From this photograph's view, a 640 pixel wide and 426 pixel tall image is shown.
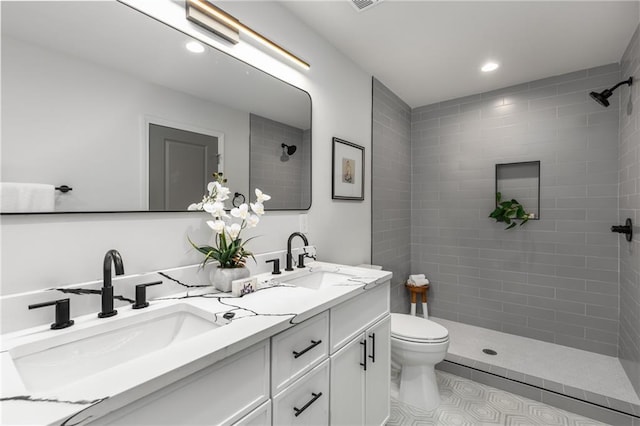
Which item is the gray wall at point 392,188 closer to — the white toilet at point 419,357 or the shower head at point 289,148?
Result: the white toilet at point 419,357

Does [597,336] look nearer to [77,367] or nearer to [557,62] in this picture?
[557,62]

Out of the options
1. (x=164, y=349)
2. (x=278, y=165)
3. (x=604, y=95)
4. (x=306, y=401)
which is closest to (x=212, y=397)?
(x=164, y=349)

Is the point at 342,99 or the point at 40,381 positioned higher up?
the point at 342,99

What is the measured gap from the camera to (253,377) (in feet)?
2.85

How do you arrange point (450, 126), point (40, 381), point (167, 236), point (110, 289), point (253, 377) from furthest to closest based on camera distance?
1. point (450, 126)
2. point (167, 236)
3. point (110, 289)
4. point (253, 377)
5. point (40, 381)

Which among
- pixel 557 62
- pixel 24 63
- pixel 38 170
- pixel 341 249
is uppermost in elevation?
pixel 557 62

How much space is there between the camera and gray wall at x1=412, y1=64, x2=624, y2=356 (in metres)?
2.49

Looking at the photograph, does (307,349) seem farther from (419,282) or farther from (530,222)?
(530,222)

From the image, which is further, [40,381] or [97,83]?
[97,83]

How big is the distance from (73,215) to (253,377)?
2.65ft

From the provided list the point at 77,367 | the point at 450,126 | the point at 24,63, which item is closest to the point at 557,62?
the point at 450,126

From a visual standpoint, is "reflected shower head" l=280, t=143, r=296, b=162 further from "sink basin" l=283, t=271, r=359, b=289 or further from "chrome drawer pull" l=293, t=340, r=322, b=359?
"chrome drawer pull" l=293, t=340, r=322, b=359

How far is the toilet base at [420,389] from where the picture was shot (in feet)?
6.57

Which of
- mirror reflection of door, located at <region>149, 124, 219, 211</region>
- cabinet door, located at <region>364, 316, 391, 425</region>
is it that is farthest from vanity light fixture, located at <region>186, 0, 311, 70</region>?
cabinet door, located at <region>364, 316, 391, 425</region>
